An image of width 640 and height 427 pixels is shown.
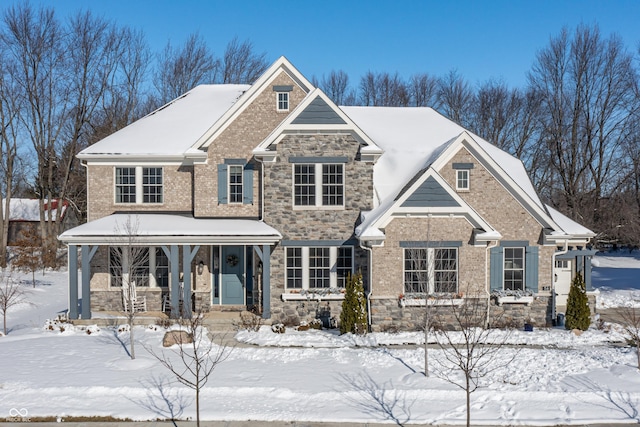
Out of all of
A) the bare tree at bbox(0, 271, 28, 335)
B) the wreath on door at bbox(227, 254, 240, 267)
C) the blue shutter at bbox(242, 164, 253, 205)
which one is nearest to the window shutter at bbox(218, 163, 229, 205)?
the blue shutter at bbox(242, 164, 253, 205)

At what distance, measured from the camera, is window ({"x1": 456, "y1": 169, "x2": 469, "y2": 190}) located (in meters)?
16.6

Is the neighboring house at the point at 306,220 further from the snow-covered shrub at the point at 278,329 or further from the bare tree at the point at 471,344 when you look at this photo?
the snow-covered shrub at the point at 278,329

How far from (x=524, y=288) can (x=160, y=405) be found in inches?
485

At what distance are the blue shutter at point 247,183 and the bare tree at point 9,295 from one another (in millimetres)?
8623

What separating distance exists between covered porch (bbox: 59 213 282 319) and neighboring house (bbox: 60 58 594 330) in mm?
54

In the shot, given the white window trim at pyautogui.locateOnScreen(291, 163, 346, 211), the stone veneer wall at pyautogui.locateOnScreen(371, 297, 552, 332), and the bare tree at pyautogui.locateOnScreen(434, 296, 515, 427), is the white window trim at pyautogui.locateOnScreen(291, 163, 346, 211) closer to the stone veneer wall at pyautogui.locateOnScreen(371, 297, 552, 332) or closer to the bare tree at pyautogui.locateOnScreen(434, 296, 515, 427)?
the stone veneer wall at pyautogui.locateOnScreen(371, 297, 552, 332)

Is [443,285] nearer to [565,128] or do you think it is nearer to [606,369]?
[606,369]

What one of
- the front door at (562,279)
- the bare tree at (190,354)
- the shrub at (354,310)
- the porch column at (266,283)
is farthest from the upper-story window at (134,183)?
the front door at (562,279)

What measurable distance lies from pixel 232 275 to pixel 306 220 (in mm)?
3877

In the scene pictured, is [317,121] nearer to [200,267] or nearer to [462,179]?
[462,179]

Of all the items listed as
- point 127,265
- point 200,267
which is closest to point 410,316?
point 200,267

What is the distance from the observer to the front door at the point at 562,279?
1908 centimetres

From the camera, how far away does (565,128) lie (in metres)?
36.8

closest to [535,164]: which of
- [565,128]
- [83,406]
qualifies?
[565,128]
